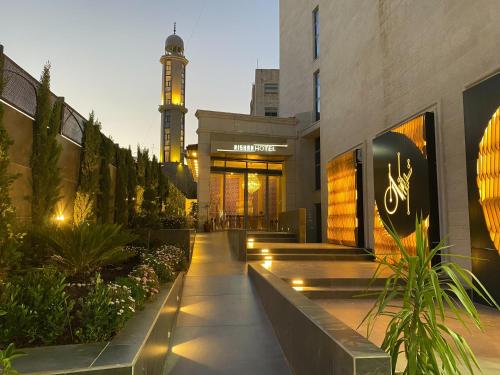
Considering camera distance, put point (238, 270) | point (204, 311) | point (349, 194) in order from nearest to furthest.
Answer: point (204, 311) < point (238, 270) < point (349, 194)

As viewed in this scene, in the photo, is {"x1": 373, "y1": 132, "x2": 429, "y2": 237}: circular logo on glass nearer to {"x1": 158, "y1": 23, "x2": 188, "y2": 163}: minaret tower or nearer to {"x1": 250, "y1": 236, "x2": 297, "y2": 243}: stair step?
{"x1": 250, "y1": 236, "x2": 297, "y2": 243}: stair step

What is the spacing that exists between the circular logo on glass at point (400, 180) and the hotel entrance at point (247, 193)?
13050mm

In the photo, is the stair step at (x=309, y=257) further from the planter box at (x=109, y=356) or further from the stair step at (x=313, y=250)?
the planter box at (x=109, y=356)

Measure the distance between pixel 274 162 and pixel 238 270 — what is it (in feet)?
49.0

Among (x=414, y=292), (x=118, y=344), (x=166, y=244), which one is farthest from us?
(x=166, y=244)

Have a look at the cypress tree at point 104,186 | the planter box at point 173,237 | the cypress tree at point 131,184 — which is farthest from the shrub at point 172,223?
the cypress tree at point 104,186

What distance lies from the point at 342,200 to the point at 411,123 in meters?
5.72

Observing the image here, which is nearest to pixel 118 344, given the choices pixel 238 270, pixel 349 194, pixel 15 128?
pixel 15 128

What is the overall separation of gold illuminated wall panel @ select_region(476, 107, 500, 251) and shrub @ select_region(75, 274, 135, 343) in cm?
597

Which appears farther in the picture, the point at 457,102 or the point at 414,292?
the point at 457,102

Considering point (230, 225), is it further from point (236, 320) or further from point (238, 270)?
point (236, 320)

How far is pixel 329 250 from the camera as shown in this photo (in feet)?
42.6

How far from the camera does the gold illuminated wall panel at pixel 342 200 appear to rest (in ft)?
45.2

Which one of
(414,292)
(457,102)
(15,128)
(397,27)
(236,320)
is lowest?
(236,320)
